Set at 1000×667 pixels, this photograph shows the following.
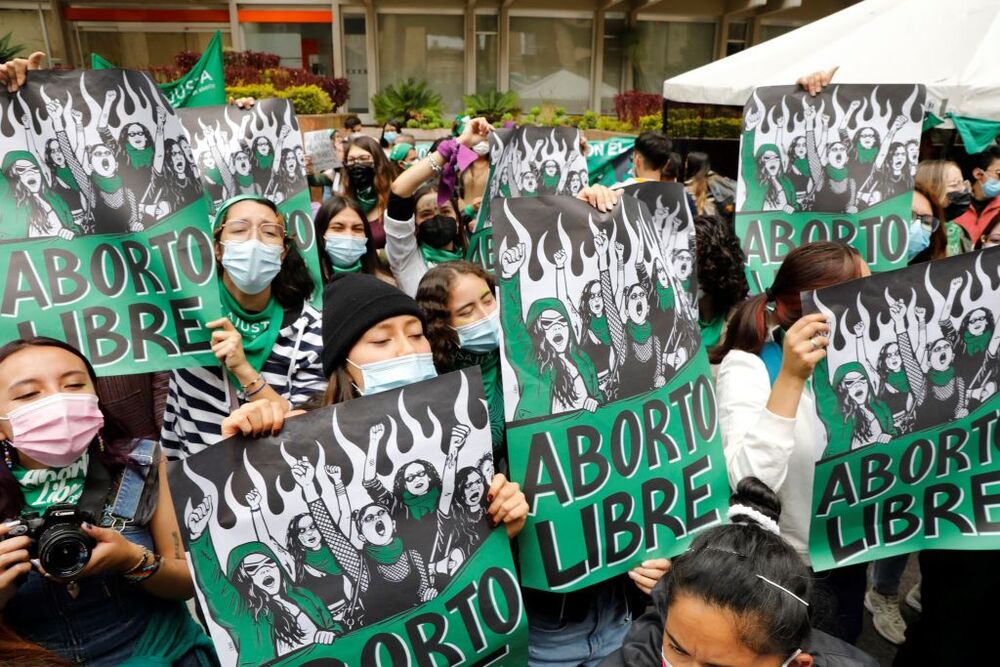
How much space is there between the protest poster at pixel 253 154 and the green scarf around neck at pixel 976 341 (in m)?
2.74

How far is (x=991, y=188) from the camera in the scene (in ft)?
17.7

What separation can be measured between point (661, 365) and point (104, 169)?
192 centimetres

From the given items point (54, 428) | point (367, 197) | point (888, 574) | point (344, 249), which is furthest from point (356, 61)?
point (54, 428)

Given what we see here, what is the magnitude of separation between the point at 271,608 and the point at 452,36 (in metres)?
25.5

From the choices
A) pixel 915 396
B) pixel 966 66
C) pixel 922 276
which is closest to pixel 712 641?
pixel 915 396

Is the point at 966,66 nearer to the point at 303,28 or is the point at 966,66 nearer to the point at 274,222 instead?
the point at 274,222

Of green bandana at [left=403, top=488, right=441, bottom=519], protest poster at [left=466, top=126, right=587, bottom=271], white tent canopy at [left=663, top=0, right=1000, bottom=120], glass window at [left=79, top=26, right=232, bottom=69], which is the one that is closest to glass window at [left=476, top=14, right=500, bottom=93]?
glass window at [left=79, top=26, right=232, bottom=69]

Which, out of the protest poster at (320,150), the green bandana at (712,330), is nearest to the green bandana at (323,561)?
the green bandana at (712,330)

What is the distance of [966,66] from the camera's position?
6.11 m

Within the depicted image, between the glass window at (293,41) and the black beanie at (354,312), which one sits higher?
the glass window at (293,41)

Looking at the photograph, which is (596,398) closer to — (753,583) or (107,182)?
(753,583)

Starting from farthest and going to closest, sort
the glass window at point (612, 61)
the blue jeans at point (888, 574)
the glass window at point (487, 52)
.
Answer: the glass window at point (612, 61), the glass window at point (487, 52), the blue jeans at point (888, 574)

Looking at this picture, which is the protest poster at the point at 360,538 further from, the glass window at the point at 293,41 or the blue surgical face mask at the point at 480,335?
the glass window at the point at 293,41

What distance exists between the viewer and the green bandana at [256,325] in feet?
8.84
